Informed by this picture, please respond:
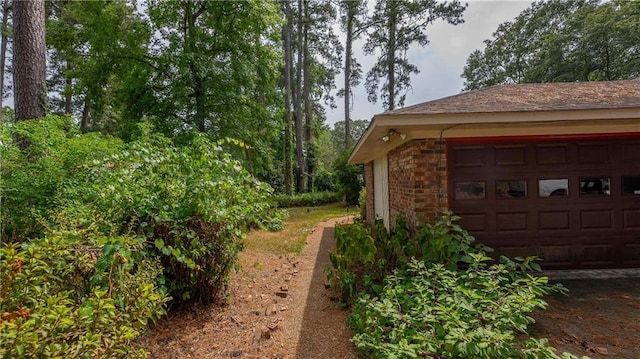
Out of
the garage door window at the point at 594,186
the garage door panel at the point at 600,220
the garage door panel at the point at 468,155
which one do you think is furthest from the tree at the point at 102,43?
the garage door panel at the point at 600,220

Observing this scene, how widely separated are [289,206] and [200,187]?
49.3ft

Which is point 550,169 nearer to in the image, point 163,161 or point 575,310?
point 575,310

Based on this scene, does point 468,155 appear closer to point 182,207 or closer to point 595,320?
→ point 595,320

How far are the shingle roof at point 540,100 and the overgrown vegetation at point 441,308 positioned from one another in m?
1.58

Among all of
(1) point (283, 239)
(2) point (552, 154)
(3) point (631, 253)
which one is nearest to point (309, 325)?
(2) point (552, 154)

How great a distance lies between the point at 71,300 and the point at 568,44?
2463 centimetres

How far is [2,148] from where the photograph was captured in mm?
3713

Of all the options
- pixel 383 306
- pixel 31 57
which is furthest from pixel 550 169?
pixel 31 57

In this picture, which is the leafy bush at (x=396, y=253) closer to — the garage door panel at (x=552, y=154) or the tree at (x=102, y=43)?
the garage door panel at (x=552, y=154)

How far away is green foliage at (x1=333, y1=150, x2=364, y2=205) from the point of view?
57.4ft

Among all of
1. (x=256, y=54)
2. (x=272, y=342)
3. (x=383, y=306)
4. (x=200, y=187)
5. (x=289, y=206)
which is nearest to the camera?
(x=383, y=306)

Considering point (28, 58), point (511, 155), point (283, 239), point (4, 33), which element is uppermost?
point (4, 33)

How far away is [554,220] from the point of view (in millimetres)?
4738

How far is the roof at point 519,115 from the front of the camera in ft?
13.2
